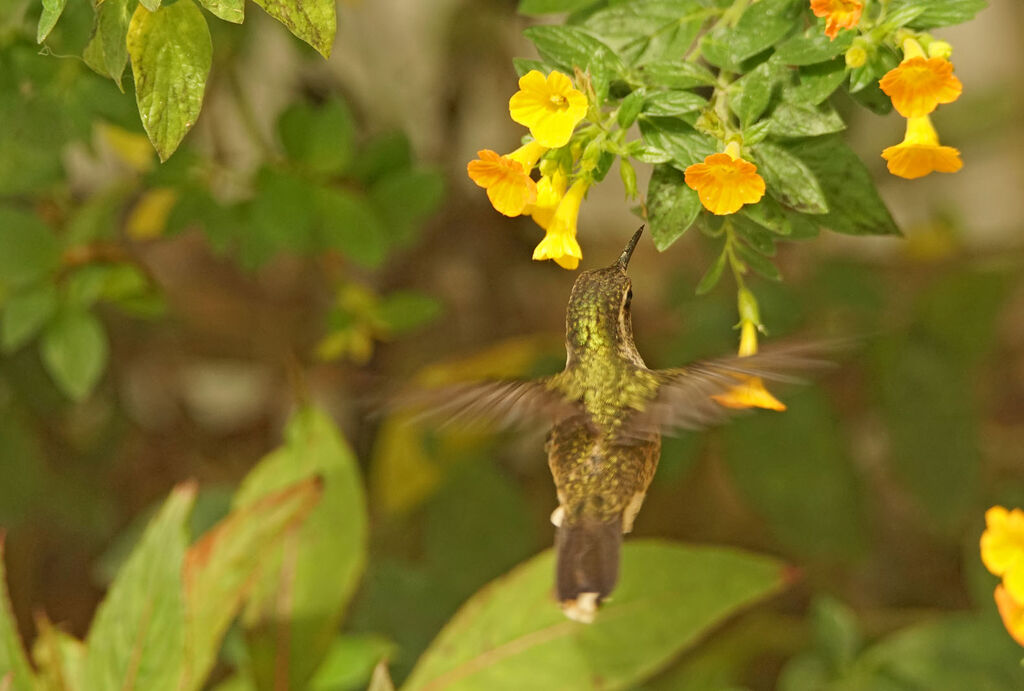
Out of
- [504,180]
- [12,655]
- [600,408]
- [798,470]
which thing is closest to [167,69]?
[504,180]

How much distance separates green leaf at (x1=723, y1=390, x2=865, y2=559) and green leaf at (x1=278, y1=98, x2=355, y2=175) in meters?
0.64

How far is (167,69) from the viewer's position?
609 mm

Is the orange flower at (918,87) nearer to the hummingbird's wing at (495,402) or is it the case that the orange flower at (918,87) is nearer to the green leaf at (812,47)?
the green leaf at (812,47)

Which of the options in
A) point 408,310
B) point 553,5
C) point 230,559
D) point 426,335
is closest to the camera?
point 553,5

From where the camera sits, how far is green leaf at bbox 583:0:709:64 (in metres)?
0.69

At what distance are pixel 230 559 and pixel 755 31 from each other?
672mm

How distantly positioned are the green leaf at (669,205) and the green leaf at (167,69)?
0.92ft

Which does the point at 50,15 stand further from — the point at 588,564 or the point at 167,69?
Result: the point at 588,564

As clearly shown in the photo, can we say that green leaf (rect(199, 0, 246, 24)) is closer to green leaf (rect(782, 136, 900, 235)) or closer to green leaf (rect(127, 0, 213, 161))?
green leaf (rect(127, 0, 213, 161))

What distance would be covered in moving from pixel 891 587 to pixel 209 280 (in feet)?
4.84

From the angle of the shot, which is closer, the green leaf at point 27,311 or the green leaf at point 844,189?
the green leaf at point 844,189

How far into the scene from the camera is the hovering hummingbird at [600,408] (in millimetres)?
591

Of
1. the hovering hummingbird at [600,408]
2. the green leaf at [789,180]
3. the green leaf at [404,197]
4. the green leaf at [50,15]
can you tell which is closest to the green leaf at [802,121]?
the green leaf at [789,180]

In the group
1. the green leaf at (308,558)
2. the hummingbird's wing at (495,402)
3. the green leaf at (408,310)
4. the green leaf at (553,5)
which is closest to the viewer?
the hummingbird's wing at (495,402)
